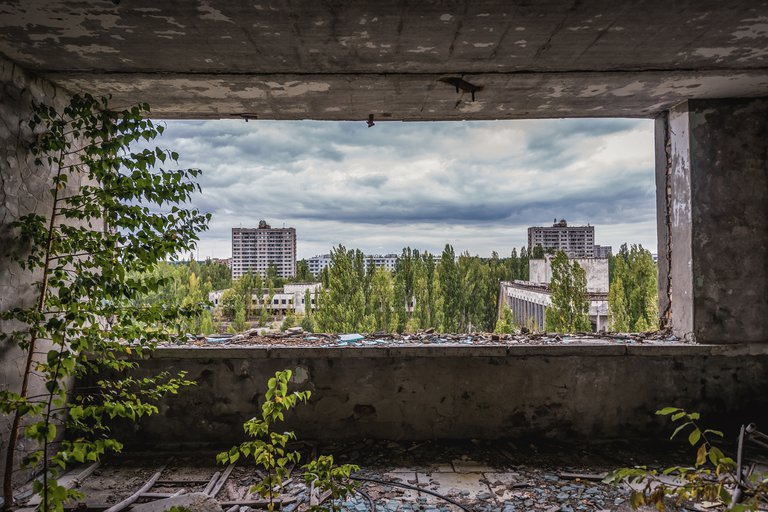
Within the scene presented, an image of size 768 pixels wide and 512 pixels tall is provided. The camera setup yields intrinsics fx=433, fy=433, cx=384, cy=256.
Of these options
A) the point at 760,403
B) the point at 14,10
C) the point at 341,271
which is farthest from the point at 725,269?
the point at 341,271

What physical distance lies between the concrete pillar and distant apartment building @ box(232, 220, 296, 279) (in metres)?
6.55

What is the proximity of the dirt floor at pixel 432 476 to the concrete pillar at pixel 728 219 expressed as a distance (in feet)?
4.14

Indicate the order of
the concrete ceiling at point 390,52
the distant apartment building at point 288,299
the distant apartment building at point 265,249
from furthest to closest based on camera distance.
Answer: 1. the distant apartment building at point 265,249
2. the distant apartment building at point 288,299
3. the concrete ceiling at point 390,52

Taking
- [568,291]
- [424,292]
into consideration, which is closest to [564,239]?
[568,291]

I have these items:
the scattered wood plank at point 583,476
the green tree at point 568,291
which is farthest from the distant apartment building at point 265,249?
the scattered wood plank at point 583,476

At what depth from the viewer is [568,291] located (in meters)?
5.91

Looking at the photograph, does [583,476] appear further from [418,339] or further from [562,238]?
[562,238]

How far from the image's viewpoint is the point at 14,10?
2.27m

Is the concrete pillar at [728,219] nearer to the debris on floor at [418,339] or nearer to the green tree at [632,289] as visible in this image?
the debris on floor at [418,339]

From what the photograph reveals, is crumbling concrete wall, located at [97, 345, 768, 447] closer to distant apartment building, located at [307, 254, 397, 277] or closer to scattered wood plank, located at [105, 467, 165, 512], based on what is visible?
scattered wood plank, located at [105, 467, 165, 512]

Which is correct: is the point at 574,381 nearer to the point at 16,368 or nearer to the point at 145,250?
the point at 145,250

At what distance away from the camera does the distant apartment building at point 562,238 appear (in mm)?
7070

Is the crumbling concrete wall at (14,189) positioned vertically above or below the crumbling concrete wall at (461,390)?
above

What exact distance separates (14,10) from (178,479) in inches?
125
